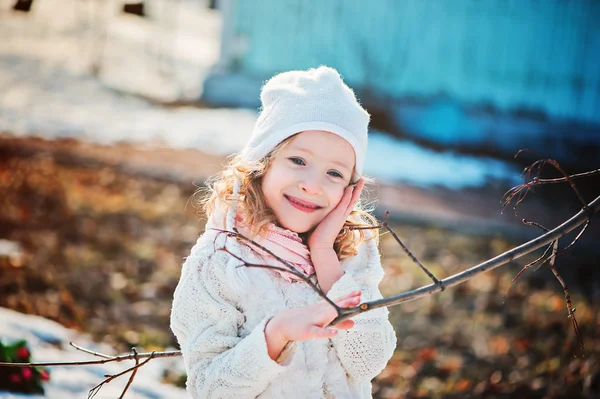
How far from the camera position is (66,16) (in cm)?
1256

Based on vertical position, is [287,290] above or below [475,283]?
above

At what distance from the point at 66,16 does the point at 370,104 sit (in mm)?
5550

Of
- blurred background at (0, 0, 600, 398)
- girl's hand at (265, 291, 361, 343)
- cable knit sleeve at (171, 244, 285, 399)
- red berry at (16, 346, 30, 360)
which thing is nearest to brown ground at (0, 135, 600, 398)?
blurred background at (0, 0, 600, 398)

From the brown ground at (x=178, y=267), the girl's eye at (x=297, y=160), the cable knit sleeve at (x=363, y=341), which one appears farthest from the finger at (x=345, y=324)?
the brown ground at (x=178, y=267)

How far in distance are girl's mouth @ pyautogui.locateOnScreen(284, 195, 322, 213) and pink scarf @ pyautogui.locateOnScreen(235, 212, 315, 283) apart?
3.3 inches

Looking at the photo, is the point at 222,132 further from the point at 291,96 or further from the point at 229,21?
the point at 291,96

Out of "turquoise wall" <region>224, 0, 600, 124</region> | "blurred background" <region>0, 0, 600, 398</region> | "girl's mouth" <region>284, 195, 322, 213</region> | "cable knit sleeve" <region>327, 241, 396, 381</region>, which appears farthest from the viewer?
"turquoise wall" <region>224, 0, 600, 124</region>

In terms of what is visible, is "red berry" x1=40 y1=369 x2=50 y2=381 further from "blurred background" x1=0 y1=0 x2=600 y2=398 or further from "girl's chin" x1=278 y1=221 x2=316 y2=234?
"girl's chin" x1=278 y1=221 x2=316 y2=234

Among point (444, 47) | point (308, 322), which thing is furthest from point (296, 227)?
point (444, 47)

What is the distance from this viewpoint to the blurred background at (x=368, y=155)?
14.8 feet

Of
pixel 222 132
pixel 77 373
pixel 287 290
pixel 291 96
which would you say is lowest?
pixel 222 132

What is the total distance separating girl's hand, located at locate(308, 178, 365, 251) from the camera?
7.89ft

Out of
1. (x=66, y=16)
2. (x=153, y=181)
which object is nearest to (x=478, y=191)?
(x=153, y=181)

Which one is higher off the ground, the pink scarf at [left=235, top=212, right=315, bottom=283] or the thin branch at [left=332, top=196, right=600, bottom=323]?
the thin branch at [left=332, top=196, right=600, bottom=323]
